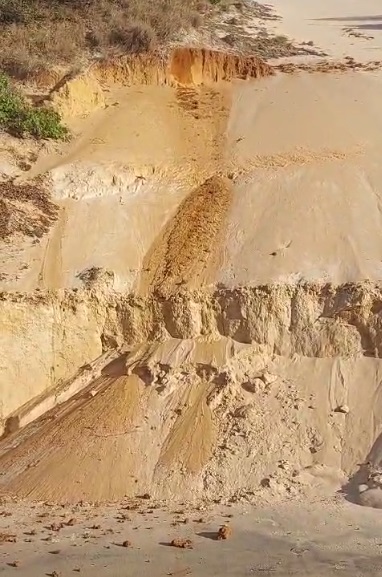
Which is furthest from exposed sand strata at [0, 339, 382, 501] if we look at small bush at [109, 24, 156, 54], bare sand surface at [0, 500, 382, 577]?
small bush at [109, 24, 156, 54]

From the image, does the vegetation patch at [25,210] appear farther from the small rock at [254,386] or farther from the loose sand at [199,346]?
the small rock at [254,386]

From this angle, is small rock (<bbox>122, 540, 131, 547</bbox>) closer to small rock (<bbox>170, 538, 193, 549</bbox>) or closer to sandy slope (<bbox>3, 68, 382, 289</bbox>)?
small rock (<bbox>170, 538, 193, 549</bbox>)

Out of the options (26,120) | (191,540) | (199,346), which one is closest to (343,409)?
(199,346)

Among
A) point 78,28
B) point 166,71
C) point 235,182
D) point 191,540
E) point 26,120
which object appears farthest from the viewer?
point 78,28

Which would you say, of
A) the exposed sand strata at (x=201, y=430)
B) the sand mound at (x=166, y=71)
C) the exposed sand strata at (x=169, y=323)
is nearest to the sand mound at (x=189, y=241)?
the exposed sand strata at (x=169, y=323)

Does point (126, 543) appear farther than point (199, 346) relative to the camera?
No

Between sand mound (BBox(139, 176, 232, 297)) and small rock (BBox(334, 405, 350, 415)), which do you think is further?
sand mound (BBox(139, 176, 232, 297))

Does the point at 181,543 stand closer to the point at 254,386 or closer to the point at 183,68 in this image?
the point at 254,386
